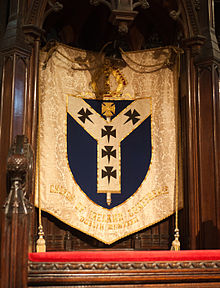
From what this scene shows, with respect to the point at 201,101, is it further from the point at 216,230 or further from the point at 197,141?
the point at 216,230

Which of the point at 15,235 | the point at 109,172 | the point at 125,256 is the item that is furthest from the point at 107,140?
the point at 15,235

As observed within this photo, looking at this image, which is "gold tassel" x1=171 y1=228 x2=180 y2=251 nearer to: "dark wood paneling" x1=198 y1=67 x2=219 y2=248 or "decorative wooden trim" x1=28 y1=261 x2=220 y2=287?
"dark wood paneling" x1=198 y1=67 x2=219 y2=248

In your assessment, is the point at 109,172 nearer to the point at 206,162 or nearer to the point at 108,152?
the point at 108,152

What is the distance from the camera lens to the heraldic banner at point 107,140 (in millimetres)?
4297

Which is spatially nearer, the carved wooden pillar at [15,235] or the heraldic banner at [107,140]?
the carved wooden pillar at [15,235]

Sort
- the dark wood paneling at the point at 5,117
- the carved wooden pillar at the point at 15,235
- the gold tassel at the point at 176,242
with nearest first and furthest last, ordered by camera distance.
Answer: the carved wooden pillar at the point at 15,235, the dark wood paneling at the point at 5,117, the gold tassel at the point at 176,242

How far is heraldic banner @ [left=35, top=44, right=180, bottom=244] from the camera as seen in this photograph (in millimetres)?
4297

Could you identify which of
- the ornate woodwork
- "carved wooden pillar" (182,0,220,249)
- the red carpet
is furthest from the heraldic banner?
the red carpet

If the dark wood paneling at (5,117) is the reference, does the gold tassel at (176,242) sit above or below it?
below

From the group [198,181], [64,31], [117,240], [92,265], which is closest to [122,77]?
[64,31]

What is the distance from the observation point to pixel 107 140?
4.57 meters

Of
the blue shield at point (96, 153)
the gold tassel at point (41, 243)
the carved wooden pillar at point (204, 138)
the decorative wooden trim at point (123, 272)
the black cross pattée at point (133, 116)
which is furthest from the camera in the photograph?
the black cross pattée at point (133, 116)

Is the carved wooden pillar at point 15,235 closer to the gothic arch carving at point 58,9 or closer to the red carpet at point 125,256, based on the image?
the red carpet at point 125,256

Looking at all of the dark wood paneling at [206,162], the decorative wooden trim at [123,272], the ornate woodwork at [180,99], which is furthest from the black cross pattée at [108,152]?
the decorative wooden trim at [123,272]
